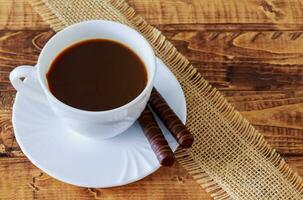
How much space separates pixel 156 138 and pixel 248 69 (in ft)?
0.76

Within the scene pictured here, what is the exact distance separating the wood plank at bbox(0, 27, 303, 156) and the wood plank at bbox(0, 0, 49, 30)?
0.01 m

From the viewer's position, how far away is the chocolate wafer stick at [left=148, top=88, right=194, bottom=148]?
774 mm

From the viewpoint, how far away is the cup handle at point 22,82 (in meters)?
0.75

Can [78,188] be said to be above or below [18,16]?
below

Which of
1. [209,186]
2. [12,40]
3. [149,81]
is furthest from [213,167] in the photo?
[12,40]

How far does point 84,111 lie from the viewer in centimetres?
71

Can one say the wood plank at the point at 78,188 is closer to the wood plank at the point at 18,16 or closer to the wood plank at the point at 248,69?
the wood plank at the point at 248,69

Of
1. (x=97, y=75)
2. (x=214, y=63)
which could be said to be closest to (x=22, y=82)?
(x=97, y=75)

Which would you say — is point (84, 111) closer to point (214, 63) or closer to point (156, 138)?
point (156, 138)

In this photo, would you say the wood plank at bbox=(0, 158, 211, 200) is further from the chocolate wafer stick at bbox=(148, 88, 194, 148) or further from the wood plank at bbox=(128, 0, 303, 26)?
the wood plank at bbox=(128, 0, 303, 26)

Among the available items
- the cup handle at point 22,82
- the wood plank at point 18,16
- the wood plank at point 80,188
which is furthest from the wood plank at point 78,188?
the wood plank at point 18,16

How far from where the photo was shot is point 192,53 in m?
0.93

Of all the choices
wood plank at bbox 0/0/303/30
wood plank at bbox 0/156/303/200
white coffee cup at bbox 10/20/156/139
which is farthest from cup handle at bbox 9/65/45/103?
wood plank at bbox 0/0/303/30

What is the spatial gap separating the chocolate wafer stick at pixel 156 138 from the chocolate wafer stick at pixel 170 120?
0.04ft
